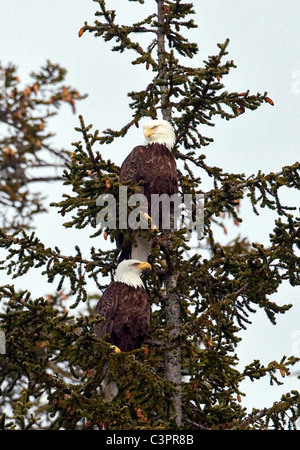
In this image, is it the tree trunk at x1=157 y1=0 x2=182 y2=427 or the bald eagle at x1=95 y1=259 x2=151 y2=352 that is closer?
the tree trunk at x1=157 y1=0 x2=182 y2=427

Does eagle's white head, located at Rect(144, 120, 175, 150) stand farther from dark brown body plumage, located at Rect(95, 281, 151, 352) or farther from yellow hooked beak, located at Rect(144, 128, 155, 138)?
dark brown body plumage, located at Rect(95, 281, 151, 352)

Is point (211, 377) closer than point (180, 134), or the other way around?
point (211, 377)

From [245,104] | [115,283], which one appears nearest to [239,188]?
[245,104]

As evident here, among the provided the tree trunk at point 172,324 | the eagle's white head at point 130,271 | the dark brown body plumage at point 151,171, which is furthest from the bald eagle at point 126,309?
the dark brown body plumage at point 151,171

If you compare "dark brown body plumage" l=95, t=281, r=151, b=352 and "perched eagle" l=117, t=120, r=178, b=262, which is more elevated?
"perched eagle" l=117, t=120, r=178, b=262

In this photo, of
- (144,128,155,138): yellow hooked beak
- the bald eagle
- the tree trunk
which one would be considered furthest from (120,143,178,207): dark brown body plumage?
the bald eagle

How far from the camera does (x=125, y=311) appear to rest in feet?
29.8

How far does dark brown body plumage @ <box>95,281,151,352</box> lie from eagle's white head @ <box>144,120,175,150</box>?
193 cm

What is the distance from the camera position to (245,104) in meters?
9.69

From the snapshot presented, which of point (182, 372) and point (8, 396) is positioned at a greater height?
point (8, 396)

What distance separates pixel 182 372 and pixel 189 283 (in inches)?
39.0

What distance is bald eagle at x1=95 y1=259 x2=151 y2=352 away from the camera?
9.05 m

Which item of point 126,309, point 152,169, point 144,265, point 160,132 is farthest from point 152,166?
point 126,309

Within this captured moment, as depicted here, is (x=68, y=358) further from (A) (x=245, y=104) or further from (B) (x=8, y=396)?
(B) (x=8, y=396)
